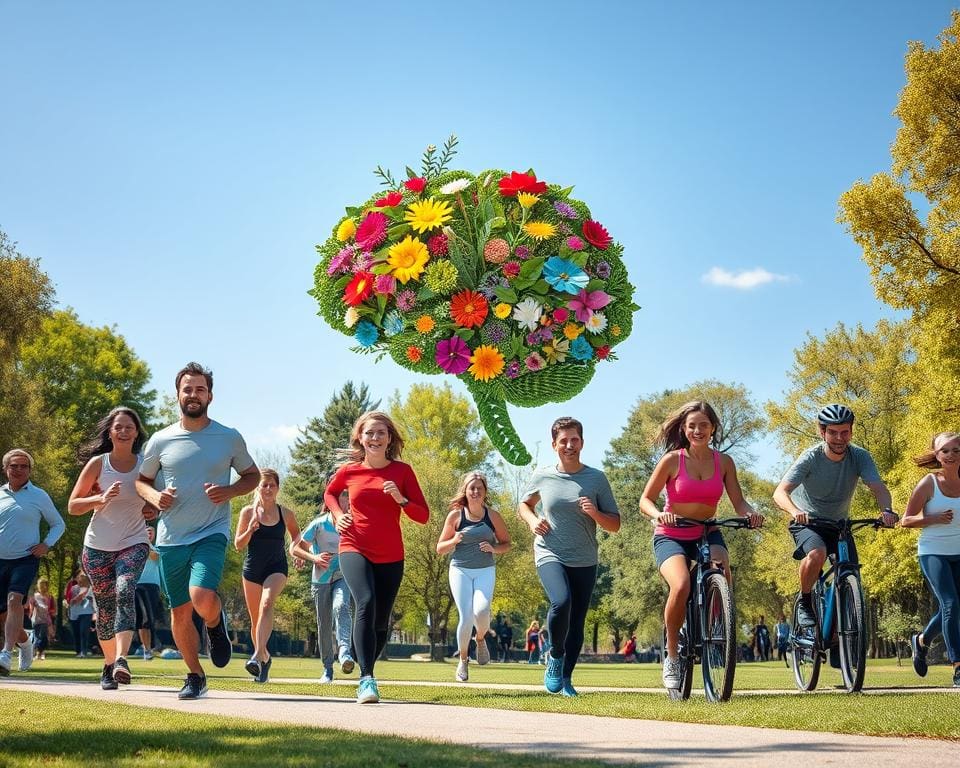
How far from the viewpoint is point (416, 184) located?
1062cm

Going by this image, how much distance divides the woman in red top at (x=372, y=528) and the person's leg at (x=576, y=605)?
163 centimetres

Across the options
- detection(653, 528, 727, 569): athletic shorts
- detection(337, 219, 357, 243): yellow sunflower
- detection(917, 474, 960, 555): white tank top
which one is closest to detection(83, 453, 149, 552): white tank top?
detection(337, 219, 357, 243): yellow sunflower

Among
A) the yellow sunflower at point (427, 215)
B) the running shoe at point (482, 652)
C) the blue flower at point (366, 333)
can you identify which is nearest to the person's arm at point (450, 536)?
the running shoe at point (482, 652)

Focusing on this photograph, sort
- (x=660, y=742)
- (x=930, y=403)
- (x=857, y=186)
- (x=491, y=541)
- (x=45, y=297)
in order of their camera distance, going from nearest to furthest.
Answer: (x=660, y=742)
(x=491, y=541)
(x=857, y=186)
(x=930, y=403)
(x=45, y=297)

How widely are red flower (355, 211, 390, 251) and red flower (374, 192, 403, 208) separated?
0.41 feet

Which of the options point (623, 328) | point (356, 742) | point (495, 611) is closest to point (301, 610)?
point (495, 611)

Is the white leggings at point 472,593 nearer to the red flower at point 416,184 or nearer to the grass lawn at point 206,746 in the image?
the red flower at point 416,184

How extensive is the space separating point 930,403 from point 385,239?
19633 mm

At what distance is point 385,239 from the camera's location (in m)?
10.4

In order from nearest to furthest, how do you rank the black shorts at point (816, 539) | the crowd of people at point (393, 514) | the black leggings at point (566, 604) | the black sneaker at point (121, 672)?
the crowd of people at point (393, 514) → the black shorts at point (816, 539) → the black sneaker at point (121, 672) → the black leggings at point (566, 604)

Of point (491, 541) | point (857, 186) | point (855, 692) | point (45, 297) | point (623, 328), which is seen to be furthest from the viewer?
point (45, 297)

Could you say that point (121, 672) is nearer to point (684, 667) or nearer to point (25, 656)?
point (684, 667)

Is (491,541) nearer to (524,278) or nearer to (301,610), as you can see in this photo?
(524,278)

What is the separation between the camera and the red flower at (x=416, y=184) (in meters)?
10.6
